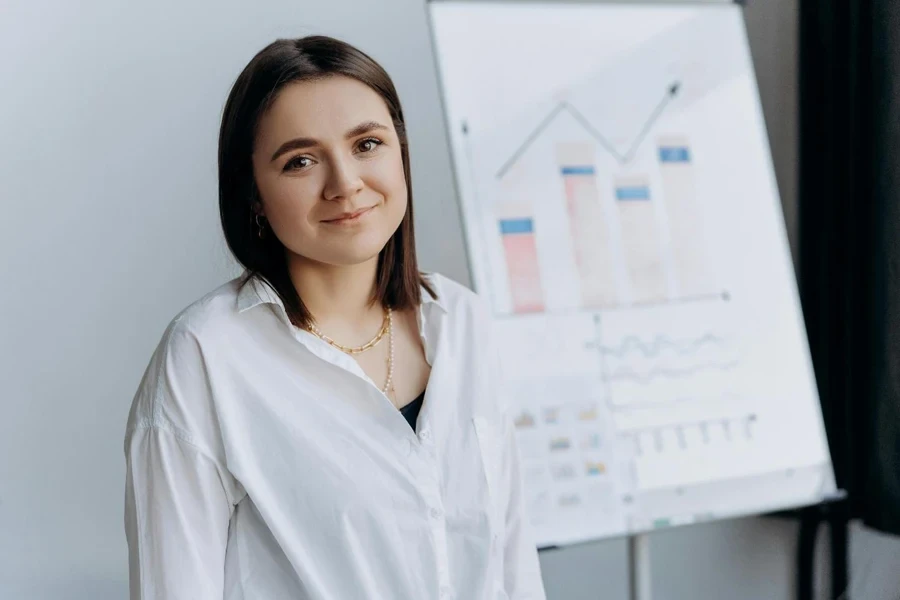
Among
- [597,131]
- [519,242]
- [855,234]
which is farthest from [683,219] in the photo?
[855,234]

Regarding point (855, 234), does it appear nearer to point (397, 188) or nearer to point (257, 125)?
point (397, 188)

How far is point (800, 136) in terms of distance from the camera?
6.95 feet

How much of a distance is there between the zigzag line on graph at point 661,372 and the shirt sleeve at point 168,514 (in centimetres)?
76

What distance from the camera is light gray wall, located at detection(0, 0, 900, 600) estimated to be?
5.03 ft

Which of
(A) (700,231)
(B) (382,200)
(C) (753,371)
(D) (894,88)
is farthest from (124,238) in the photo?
(D) (894,88)


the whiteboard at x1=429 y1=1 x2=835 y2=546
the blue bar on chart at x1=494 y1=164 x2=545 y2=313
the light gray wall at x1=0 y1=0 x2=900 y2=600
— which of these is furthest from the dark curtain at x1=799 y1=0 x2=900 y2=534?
the light gray wall at x1=0 y1=0 x2=900 y2=600

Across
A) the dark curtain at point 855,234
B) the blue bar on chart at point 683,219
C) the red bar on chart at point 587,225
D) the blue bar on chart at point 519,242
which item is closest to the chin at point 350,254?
the blue bar on chart at point 519,242

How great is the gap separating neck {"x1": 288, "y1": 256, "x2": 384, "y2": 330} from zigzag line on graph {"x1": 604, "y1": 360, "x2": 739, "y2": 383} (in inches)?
21.1

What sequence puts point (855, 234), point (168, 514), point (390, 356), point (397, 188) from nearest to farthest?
point (168, 514)
point (397, 188)
point (390, 356)
point (855, 234)

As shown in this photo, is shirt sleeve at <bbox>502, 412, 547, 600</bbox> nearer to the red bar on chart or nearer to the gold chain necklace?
the gold chain necklace

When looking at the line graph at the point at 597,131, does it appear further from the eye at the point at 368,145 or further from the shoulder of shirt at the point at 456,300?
the eye at the point at 368,145

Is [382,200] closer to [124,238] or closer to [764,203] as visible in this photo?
[124,238]

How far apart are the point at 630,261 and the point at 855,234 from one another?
2.20ft

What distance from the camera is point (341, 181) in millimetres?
1023
